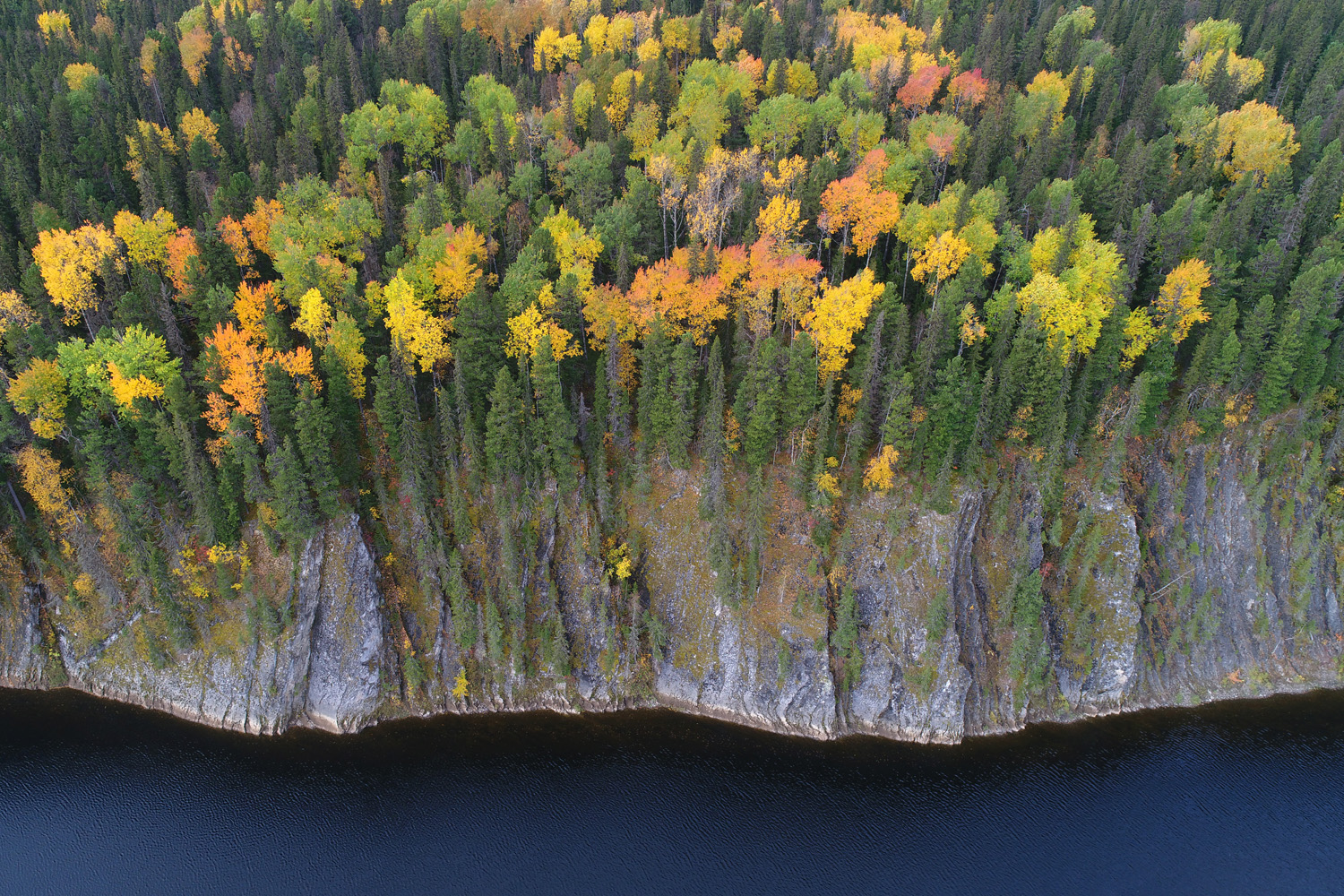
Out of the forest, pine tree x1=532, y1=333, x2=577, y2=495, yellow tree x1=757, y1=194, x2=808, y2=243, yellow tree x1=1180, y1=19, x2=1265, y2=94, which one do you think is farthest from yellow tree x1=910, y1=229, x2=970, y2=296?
yellow tree x1=1180, y1=19, x2=1265, y2=94

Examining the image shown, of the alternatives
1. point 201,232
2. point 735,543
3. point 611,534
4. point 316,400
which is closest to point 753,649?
point 735,543

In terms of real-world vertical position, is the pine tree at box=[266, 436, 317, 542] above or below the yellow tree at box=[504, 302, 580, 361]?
below

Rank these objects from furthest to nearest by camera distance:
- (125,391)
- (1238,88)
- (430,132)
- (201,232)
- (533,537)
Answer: (1238,88) < (430,132) < (201,232) < (533,537) < (125,391)

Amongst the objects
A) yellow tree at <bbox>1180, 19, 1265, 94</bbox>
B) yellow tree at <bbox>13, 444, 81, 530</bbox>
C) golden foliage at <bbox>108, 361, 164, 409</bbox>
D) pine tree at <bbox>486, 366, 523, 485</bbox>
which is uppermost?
yellow tree at <bbox>1180, 19, 1265, 94</bbox>

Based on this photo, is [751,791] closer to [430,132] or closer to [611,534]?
[611,534]

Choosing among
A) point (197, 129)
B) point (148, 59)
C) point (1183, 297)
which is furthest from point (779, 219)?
point (148, 59)

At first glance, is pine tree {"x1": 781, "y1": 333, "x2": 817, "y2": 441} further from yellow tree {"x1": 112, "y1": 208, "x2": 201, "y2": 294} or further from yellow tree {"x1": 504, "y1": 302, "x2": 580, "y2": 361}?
yellow tree {"x1": 112, "y1": 208, "x2": 201, "y2": 294}

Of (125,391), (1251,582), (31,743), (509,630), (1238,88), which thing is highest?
(1238,88)
